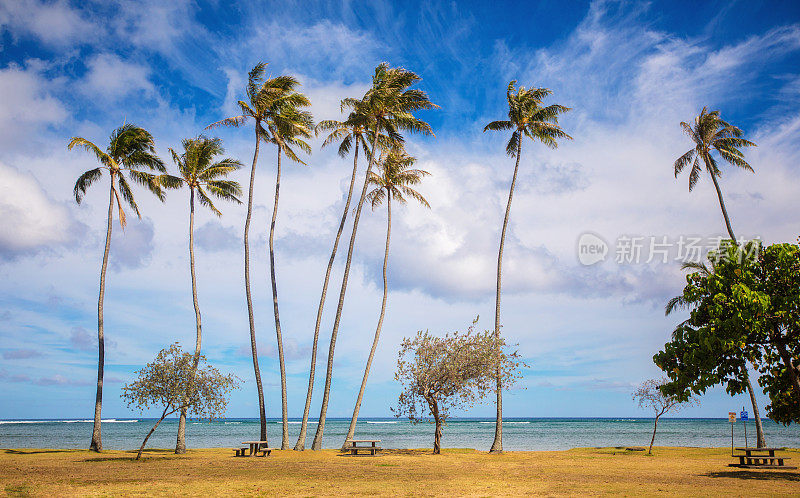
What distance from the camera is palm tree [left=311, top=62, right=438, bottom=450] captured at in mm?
28969

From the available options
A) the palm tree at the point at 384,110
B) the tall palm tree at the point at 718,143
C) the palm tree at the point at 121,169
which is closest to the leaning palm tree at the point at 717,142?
the tall palm tree at the point at 718,143

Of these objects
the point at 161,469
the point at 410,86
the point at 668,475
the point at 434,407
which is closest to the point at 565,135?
the point at 410,86

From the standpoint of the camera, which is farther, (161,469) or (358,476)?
(161,469)

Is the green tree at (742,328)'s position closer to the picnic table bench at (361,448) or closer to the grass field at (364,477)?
the grass field at (364,477)

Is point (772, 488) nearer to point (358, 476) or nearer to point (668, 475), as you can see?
point (668, 475)

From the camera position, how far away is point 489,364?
27.1m

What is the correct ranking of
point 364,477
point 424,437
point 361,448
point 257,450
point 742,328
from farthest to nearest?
point 424,437 → point 361,448 → point 257,450 → point 364,477 → point 742,328

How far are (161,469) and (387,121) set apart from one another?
20.1 metres

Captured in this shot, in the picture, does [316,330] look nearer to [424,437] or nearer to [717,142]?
[717,142]

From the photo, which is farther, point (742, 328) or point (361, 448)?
point (361, 448)

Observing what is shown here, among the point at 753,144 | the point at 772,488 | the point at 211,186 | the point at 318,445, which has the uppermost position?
the point at 753,144

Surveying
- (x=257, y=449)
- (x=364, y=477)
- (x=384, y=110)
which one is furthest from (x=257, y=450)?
(x=384, y=110)

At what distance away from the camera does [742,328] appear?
14.0 m

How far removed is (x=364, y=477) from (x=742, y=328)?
1138cm
